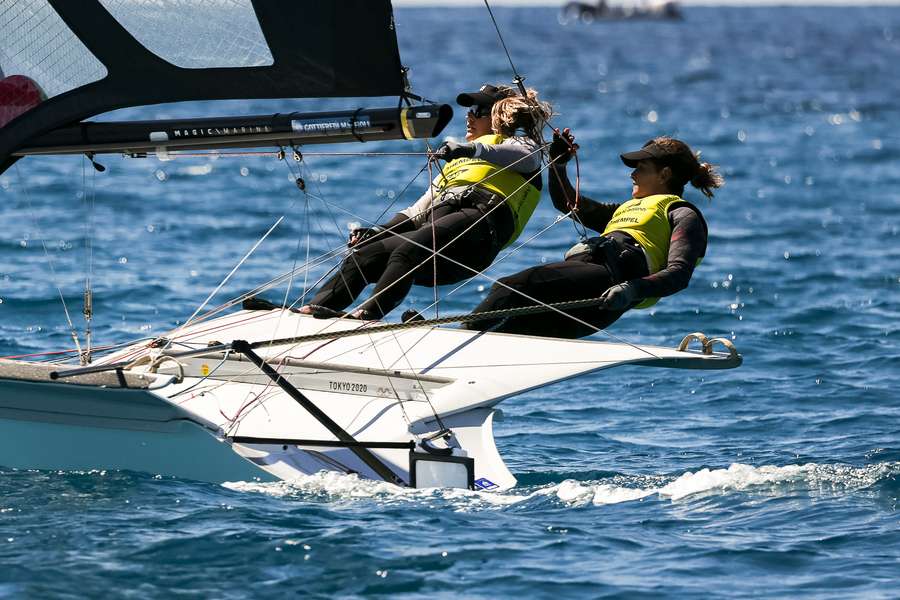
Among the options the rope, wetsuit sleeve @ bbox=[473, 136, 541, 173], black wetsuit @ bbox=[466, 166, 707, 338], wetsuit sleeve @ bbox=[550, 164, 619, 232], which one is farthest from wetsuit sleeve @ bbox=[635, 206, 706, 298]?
wetsuit sleeve @ bbox=[473, 136, 541, 173]

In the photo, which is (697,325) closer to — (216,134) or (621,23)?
(216,134)

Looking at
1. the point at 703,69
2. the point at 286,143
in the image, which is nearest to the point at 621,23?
the point at 703,69

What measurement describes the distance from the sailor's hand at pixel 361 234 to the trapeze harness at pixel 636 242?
911 mm

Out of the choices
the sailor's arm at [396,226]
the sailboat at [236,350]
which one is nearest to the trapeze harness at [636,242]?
the sailboat at [236,350]

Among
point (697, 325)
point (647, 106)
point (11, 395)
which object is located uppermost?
point (647, 106)

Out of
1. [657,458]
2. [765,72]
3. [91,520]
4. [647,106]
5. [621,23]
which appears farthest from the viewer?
[621,23]

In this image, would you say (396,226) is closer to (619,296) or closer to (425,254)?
(425,254)

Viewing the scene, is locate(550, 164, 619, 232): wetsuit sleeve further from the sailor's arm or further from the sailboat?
the sailboat

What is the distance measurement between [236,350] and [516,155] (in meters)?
1.65

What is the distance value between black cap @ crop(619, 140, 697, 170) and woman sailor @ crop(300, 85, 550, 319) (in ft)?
1.47

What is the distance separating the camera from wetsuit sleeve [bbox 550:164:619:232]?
6.52 meters

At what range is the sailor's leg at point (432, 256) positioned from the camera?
6.22 meters

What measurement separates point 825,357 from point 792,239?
175 inches

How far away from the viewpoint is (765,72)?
135 feet
